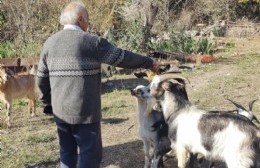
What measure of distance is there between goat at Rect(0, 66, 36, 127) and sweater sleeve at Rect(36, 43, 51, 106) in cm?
341

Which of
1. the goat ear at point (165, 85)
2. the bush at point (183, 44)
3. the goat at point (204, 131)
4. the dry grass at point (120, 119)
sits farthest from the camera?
the bush at point (183, 44)

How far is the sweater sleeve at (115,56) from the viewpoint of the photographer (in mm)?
3654

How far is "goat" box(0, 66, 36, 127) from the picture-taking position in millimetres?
7441

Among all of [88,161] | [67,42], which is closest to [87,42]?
[67,42]

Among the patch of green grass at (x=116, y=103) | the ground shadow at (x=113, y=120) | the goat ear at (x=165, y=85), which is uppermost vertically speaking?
the goat ear at (x=165, y=85)

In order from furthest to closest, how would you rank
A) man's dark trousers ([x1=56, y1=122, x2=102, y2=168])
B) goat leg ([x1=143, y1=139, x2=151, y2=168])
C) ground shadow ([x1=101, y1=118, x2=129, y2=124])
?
1. ground shadow ([x1=101, y1=118, x2=129, y2=124])
2. goat leg ([x1=143, y1=139, x2=151, y2=168])
3. man's dark trousers ([x1=56, y1=122, x2=102, y2=168])

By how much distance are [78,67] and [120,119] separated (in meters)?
3.83

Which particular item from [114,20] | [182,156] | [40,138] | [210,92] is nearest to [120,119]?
[40,138]

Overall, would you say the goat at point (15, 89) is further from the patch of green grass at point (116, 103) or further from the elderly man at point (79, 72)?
the elderly man at point (79, 72)

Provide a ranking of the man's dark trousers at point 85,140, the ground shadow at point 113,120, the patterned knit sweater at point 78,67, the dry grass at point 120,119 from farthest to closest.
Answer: the ground shadow at point 113,120 → the dry grass at point 120,119 → the man's dark trousers at point 85,140 → the patterned knit sweater at point 78,67

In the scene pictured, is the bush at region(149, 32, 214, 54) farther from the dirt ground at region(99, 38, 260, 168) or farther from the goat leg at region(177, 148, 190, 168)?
the goat leg at region(177, 148, 190, 168)

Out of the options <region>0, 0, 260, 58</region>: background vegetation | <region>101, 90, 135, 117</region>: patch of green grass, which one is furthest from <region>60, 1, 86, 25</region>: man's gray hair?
<region>0, 0, 260, 58</region>: background vegetation

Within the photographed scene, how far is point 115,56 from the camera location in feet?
12.1

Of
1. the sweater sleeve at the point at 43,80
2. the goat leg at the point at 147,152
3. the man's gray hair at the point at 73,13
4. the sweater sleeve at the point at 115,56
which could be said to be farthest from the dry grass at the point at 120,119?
the man's gray hair at the point at 73,13
